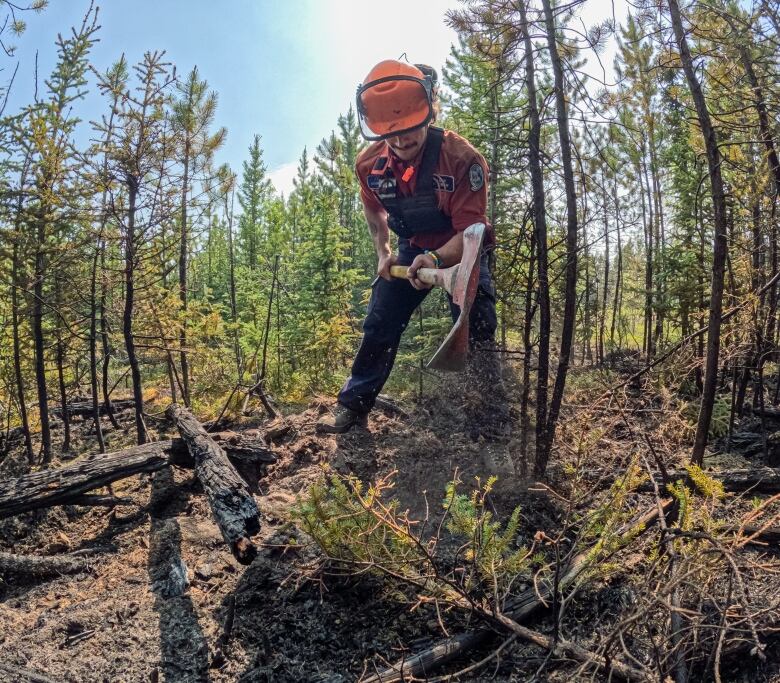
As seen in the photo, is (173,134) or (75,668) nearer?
(75,668)

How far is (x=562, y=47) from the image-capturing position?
3311 mm

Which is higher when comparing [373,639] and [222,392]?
[222,392]

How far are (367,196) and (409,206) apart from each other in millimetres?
617

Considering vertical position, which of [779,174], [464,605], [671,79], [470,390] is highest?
[671,79]

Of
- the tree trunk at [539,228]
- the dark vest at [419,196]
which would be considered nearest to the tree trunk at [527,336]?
the tree trunk at [539,228]

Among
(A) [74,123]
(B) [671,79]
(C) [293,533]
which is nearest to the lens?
(C) [293,533]

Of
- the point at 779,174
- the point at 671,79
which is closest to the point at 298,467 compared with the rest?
the point at 671,79

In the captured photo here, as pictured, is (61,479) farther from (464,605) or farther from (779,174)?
(779,174)

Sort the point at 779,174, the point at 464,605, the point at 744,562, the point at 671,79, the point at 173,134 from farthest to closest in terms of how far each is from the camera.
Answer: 1. the point at 173,134
2. the point at 779,174
3. the point at 671,79
4. the point at 464,605
5. the point at 744,562

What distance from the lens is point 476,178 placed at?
3.80m

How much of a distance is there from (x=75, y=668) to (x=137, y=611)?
0.38m

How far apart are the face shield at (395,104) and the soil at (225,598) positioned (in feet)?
8.24

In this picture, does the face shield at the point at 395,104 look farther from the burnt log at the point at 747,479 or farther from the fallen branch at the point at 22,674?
the fallen branch at the point at 22,674

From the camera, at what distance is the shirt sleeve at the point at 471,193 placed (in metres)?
3.81
